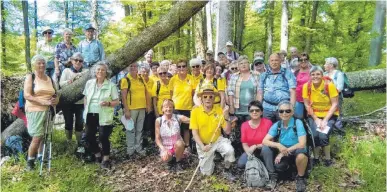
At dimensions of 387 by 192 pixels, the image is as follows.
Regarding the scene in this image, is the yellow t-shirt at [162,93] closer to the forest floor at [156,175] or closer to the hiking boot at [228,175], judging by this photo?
the forest floor at [156,175]

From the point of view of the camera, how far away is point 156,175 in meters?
5.88

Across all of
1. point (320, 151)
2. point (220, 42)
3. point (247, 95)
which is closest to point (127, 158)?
point (247, 95)

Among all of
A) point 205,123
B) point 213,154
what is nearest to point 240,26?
point 205,123

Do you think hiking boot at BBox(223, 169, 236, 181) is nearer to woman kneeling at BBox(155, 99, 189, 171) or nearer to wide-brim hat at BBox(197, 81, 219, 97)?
woman kneeling at BBox(155, 99, 189, 171)

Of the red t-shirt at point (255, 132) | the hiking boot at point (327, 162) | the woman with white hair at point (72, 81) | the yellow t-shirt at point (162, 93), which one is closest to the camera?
the red t-shirt at point (255, 132)

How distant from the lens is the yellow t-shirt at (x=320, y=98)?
5.98m

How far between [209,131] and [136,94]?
1.74 meters

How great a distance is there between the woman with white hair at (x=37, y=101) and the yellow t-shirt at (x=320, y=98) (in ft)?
15.4

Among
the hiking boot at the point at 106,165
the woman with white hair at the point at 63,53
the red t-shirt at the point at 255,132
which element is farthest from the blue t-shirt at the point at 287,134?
the woman with white hair at the point at 63,53

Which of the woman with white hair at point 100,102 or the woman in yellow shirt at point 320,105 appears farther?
the woman in yellow shirt at point 320,105

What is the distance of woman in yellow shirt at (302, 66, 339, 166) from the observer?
5.96 metres

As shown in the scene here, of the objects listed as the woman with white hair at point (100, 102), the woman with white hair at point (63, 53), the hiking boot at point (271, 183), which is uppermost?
the woman with white hair at point (63, 53)

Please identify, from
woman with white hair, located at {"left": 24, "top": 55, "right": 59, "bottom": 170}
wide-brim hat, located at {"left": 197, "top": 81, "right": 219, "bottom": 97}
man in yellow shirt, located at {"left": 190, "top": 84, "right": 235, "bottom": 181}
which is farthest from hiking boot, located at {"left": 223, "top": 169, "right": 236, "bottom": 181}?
woman with white hair, located at {"left": 24, "top": 55, "right": 59, "bottom": 170}

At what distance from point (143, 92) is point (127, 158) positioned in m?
1.39
